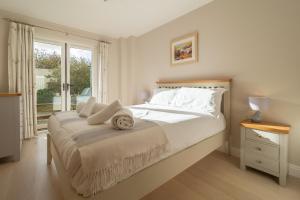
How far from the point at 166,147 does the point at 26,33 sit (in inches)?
141

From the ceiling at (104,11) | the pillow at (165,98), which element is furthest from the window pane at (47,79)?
the pillow at (165,98)

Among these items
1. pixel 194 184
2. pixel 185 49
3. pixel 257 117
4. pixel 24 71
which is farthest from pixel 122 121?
pixel 24 71

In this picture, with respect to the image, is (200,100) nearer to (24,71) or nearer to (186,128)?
(186,128)

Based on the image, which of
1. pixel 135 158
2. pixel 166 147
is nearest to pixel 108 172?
pixel 135 158

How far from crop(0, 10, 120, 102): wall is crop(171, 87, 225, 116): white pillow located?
2367 mm

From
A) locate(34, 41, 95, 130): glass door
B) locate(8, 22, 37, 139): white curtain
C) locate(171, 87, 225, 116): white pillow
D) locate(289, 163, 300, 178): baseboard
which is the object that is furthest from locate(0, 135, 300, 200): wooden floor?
locate(34, 41, 95, 130): glass door

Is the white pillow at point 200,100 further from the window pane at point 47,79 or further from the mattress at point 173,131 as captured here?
the window pane at point 47,79

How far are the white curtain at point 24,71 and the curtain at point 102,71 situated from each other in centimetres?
142

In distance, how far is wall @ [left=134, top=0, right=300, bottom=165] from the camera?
1.88 metres

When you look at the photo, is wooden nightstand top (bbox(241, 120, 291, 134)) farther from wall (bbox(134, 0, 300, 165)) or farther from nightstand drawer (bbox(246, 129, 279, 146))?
wall (bbox(134, 0, 300, 165))

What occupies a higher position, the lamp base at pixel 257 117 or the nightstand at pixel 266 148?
the lamp base at pixel 257 117

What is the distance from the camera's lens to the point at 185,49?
10.2 ft

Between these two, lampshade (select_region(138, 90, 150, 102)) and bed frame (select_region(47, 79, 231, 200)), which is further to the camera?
lampshade (select_region(138, 90, 150, 102))

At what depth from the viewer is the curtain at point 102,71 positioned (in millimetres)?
4113
